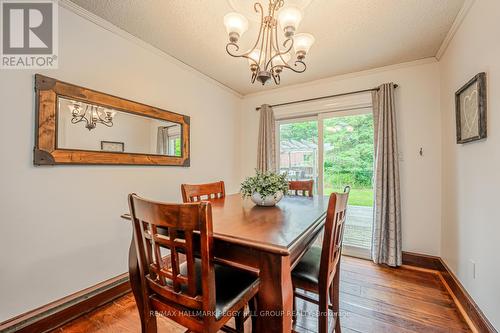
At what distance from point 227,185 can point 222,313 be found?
262 cm

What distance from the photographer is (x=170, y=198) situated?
8.11 ft

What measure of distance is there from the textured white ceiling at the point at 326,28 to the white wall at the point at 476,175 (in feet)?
0.90

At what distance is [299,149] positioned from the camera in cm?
337

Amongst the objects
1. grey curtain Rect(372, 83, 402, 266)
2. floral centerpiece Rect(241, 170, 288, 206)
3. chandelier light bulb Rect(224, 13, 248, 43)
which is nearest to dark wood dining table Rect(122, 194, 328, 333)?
floral centerpiece Rect(241, 170, 288, 206)

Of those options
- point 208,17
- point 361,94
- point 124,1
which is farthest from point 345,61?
point 124,1

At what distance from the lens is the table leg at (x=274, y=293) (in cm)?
85

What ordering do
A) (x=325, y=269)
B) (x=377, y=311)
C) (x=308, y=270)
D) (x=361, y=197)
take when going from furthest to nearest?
(x=361, y=197) → (x=377, y=311) → (x=308, y=270) → (x=325, y=269)

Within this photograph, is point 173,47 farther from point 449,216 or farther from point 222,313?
point 449,216

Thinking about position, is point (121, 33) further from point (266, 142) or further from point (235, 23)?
point (266, 142)

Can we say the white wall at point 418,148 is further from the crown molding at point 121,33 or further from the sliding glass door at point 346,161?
the crown molding at point 121,33

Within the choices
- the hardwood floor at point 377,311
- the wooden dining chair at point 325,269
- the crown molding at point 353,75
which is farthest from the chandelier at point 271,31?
the hardwood floor at point 377,311

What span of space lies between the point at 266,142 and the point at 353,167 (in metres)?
1.29

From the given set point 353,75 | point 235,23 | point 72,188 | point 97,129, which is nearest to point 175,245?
point 235,23

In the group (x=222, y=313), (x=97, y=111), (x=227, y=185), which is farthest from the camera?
(x=227, y=185)
